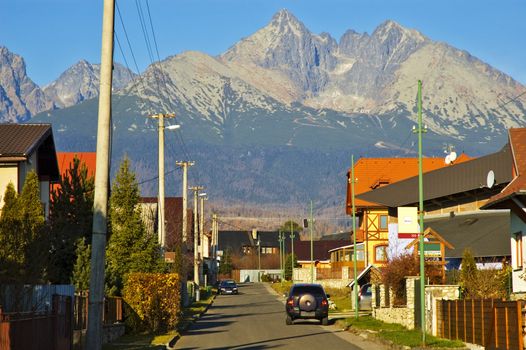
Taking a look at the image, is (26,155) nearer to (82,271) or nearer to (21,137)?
(21,137)

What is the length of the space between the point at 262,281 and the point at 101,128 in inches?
5672

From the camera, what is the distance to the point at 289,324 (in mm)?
45875

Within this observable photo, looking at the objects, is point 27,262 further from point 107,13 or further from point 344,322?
point 344,322

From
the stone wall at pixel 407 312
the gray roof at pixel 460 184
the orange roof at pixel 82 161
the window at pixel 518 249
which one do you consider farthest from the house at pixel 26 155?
the gray roof at pixel 460 184

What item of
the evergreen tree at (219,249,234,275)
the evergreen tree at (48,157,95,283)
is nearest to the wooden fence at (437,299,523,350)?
the evergreen tree at (48,157,95,283)

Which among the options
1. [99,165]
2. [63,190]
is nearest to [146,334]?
[63,190]

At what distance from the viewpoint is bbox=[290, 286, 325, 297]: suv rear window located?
45656 millimetres

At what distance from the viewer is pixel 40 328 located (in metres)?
20.8

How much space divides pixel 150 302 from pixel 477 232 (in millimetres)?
25417

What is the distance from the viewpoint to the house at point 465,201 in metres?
55.2

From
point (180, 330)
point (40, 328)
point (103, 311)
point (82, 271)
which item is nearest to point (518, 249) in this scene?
point (180, 330)

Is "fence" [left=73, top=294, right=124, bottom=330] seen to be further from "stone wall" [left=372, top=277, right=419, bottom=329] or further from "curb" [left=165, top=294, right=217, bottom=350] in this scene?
"stone wall" [left=372, top=277, right=419, bottom=329]

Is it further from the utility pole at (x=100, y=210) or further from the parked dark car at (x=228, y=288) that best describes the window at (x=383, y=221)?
the utility pole at (x=100, y=210)

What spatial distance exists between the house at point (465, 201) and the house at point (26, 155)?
21.8m
